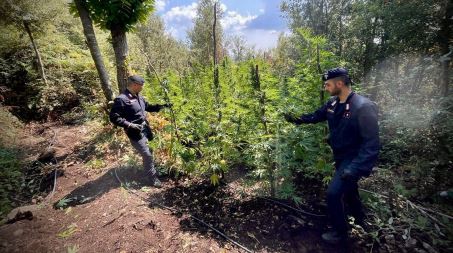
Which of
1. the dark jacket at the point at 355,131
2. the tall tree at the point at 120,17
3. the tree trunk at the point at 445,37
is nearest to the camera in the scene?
the dark jacket at the point at 355,131

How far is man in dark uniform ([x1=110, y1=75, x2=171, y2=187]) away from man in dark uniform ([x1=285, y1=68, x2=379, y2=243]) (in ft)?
10.5

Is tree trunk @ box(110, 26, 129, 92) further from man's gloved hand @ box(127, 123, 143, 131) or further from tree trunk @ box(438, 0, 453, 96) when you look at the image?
tree trunk @ box(438, 0, 453, 96)

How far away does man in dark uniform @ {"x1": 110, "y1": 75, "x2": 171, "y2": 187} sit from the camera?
5.02m

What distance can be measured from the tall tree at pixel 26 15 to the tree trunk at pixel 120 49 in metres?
6.12

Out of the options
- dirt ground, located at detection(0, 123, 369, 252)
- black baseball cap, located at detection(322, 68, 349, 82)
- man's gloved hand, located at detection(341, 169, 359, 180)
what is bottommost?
dirt ground, located at detection(0, 123, 369, 252)

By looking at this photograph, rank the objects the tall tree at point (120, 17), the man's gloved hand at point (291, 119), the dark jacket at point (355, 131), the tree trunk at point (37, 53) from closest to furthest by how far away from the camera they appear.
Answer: the dark jacket at point (355, 131) → the man's gloved hand at point (291, 119) → the tall tree at point (120, 17) → the tree trunk at point (37, 53)

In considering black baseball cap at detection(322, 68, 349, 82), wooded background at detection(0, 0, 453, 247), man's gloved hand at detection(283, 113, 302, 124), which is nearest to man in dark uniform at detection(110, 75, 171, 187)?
wooded background at detection(0, 0, 453, 247)

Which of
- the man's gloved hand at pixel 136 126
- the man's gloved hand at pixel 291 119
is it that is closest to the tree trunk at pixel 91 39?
the man's gloved hand at pixel 136 126

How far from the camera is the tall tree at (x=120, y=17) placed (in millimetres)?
6645

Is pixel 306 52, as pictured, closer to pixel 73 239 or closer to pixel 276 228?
pixel 276 228

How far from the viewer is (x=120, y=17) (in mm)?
6777

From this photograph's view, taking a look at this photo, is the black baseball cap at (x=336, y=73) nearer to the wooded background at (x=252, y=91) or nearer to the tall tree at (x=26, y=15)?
the wooded background at (x=252, y=91)

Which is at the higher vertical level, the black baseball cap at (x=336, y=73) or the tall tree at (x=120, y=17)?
the tall tree at (x=120, y=17)

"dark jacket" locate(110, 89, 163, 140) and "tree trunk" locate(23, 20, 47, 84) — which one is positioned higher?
"tree trunk" locate(23, 20, 47, 84)
